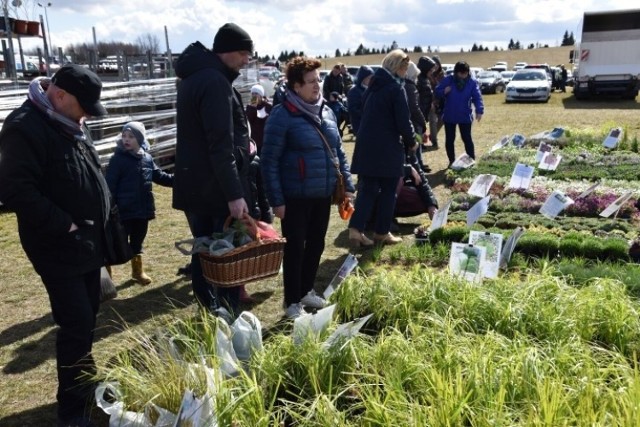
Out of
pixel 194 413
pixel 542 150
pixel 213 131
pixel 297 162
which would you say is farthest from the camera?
pixel 542 150

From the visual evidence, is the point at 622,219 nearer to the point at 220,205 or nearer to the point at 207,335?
the point at 220,205

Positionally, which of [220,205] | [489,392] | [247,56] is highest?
[247,56]

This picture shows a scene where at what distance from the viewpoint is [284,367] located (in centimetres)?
274

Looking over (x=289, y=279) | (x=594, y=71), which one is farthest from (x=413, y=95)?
(x=594, y=71)

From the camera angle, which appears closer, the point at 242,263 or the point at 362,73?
the point at 242,263

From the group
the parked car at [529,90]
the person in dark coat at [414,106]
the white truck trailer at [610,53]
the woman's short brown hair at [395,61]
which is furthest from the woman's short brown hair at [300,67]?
the parked car at [529,90]

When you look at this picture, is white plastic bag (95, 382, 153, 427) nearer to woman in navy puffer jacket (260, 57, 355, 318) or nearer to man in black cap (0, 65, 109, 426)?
man in black cap (0, 65, 109, 426)

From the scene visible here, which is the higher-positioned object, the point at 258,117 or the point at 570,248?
the point at 258,117

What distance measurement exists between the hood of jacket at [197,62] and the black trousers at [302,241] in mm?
1060

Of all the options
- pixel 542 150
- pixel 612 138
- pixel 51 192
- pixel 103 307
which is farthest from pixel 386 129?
pixel 612 138

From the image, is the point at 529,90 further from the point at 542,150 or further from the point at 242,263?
the point at 242,263

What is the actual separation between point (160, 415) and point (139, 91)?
879cm

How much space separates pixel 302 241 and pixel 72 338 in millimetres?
1718

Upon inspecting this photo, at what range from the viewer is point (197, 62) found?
11.0 ft
